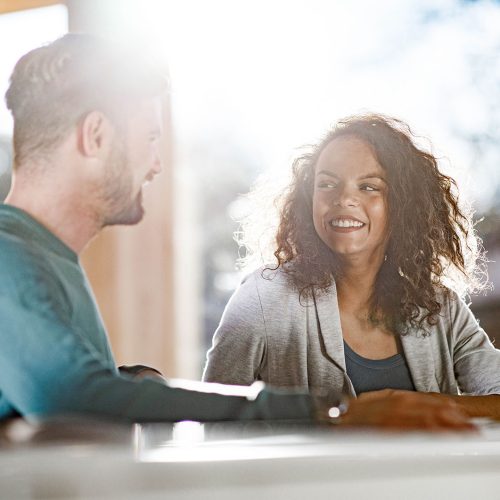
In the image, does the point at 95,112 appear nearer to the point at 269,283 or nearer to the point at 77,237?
the point at 77,237

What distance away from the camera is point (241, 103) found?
1325 mm

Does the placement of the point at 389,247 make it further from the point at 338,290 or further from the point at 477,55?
the point at 477,55

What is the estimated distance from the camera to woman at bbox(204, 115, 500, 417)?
4.19 feet

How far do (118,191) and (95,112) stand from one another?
0.12 meters

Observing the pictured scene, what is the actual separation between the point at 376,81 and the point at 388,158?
13 cm

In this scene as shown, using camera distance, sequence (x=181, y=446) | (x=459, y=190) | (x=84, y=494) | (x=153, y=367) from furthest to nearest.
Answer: (x=459, y=190), (x=153, y=367), (x=181, y=446), (x=84, y=494)

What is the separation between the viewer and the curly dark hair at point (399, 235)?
1.31 meters

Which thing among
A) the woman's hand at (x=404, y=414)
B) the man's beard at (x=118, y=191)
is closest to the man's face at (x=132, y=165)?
the man's beard at (x=118, y=191)

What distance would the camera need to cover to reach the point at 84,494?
0.85m

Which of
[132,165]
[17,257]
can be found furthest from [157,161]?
[17,257]

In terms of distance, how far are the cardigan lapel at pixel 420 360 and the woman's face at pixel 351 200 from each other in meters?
0.14

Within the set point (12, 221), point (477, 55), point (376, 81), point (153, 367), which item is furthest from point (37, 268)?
point (477, 55)

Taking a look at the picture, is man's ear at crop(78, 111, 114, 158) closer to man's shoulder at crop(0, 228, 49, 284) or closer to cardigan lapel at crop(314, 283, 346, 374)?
man's shoulder at crop(0, 228, 49, 284)

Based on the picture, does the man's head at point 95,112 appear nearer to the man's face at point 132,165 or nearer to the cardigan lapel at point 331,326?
the man's face at point 132,165
